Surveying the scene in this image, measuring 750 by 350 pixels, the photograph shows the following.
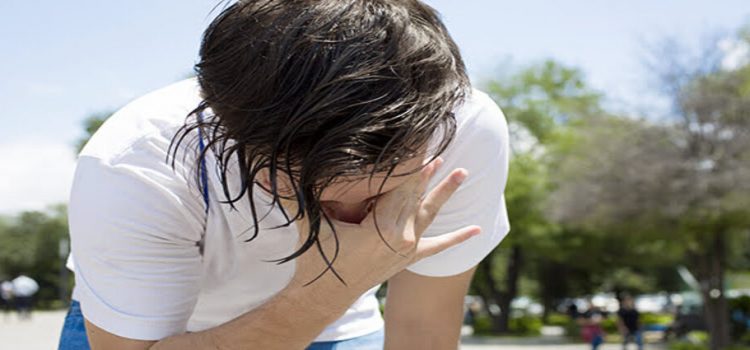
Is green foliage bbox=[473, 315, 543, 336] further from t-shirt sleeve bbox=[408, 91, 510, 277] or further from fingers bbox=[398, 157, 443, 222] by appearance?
fingers bbox=[398, 157, 443, 222]

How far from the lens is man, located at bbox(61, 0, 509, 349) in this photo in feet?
5.04

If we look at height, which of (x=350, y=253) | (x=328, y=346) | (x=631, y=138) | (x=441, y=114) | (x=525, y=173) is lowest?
(x=525, y=173)

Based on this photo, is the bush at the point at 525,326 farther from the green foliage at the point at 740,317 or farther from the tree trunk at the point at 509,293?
the green foliage at the point at 740,317

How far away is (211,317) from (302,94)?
3.18ft

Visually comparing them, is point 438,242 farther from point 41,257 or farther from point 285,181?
point 41,257

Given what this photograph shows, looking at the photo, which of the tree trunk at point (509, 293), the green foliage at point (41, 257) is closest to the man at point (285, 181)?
the tree trunk at point (509, 293)

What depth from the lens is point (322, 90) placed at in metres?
1.52

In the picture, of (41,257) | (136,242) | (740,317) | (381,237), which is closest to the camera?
(381,237)

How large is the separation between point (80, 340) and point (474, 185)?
103 cm

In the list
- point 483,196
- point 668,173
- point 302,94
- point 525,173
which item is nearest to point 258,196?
point 302,94

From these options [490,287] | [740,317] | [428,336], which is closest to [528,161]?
[490,287]

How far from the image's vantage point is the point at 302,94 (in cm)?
152

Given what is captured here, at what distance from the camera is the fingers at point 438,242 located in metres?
1.86

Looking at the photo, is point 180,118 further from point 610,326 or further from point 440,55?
point 610,326
